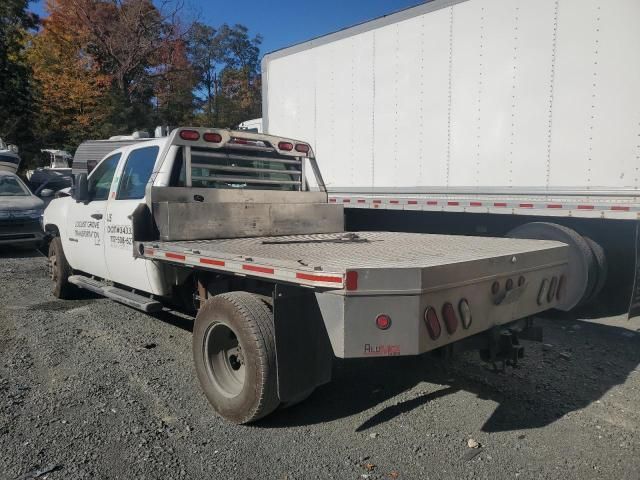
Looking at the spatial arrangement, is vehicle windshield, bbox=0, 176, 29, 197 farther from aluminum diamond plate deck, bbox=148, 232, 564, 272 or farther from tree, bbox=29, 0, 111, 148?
tree, bbox=29, 0, 111, 148

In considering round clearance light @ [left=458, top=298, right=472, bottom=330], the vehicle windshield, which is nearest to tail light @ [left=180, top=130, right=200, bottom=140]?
round clearance light @ [left=458, top=298, right=472, bottom=330]

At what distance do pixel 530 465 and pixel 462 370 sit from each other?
5.03ft

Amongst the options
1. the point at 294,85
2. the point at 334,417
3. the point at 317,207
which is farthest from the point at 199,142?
the point at 294,85

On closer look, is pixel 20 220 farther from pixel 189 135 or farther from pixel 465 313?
pixel 465 313

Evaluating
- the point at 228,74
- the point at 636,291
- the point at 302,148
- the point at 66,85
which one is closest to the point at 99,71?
the point at 66,85

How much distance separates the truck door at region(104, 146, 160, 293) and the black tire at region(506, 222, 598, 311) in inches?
172

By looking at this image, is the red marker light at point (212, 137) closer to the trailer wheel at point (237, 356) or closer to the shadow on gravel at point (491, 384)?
the trailer wheel at point (237, 356)

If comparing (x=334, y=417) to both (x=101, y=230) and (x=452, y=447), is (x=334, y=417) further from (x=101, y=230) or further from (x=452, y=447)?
(x=101, y=230)

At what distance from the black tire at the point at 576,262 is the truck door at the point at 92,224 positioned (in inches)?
195

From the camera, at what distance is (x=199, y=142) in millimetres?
5246

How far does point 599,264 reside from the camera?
595 centimetres

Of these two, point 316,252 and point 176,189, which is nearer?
point 316,252

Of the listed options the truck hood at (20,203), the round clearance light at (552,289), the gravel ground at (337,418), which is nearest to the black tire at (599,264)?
the gravel ground at (337,418)

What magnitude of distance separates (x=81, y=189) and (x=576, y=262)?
5.66m
